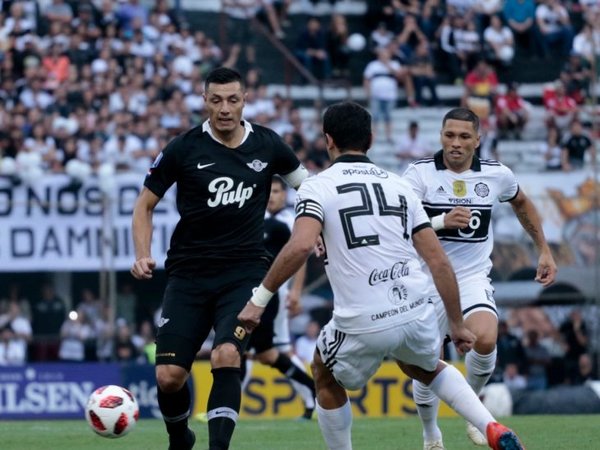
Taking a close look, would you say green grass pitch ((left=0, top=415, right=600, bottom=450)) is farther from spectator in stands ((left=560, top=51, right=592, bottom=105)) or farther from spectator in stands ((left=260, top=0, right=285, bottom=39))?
spectator in stands ((left=260, top=0, right=285, bottom=39))

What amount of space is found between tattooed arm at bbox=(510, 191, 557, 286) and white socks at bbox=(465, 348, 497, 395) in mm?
726

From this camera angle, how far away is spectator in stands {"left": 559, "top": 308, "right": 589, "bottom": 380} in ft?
72.9

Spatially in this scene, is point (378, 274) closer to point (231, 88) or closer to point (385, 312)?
point (385, 312)

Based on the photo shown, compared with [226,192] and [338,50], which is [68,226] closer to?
[338,50]

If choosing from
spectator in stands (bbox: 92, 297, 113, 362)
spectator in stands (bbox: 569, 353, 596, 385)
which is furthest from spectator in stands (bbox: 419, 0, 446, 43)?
spectator in stands (bbox: 92, 297, 113, 362)

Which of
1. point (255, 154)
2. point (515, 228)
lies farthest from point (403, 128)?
point (255, 154)

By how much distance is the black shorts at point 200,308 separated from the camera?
9.73m

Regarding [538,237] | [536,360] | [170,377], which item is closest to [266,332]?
[538,237]

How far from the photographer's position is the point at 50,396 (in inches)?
795

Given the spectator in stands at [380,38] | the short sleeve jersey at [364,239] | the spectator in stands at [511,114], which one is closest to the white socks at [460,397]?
the short sleeve jersey at [364,239]

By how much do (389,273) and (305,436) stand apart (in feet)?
15.6

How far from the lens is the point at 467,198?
11422 mm

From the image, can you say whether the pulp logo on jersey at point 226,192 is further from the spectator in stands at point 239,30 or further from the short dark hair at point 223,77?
the spectator in stands at point 239,30

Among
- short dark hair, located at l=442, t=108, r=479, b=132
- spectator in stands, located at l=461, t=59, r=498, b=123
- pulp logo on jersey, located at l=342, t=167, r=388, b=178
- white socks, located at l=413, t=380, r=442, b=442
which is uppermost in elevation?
pulp logo on jersey, located at l=342, t=167, r=388, b=178
